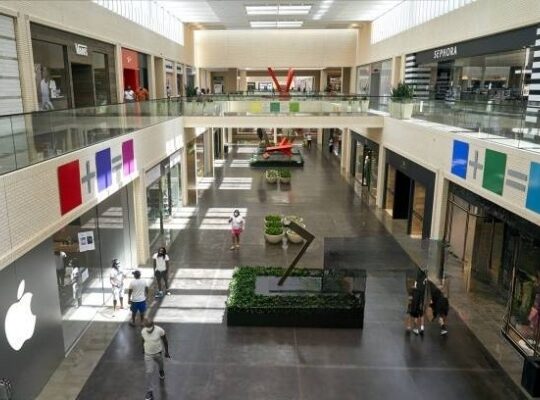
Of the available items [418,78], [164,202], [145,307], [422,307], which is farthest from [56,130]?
[418,78]

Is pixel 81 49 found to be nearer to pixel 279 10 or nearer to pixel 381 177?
pixel 381 177

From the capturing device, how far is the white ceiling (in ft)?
A: 86.1

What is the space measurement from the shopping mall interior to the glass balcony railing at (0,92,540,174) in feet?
0.19

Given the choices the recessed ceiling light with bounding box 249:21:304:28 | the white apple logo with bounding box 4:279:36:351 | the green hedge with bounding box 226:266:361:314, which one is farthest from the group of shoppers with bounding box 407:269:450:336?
the recessed ceiling light with bounding box 249:21:304:28

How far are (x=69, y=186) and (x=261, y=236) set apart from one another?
376 inches

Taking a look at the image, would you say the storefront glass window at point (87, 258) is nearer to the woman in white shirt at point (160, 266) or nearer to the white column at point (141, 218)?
the white column at point (141, 218)

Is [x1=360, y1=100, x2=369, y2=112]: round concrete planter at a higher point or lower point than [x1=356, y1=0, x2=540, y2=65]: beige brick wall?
lower

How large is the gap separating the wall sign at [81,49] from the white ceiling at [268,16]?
10511mm

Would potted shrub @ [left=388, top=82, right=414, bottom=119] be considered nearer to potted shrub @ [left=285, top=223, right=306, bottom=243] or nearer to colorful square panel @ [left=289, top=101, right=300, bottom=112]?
colorful square panel @ [left=289, top=101, right=300, bottom=112]

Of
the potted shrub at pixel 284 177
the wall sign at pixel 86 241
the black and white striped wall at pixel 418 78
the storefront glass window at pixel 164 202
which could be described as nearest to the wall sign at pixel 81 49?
the storefront glass window at pixel 164 202

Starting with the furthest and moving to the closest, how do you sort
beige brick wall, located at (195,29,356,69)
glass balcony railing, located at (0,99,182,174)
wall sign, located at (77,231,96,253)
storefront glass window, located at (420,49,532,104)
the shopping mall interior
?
beige brick wall, located at (195,29,356,69) < storefront glass window, located at (420,49,532,104) < wall sign, located at (77,231,96,253) < the shopping mall interior < glass balcony railing, located at (0,99,182,174)

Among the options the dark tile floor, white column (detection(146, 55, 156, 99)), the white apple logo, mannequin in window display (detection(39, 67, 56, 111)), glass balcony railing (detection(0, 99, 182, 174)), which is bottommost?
the dark tile floor

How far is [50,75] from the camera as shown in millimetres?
14266

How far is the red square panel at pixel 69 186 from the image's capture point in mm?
8858
